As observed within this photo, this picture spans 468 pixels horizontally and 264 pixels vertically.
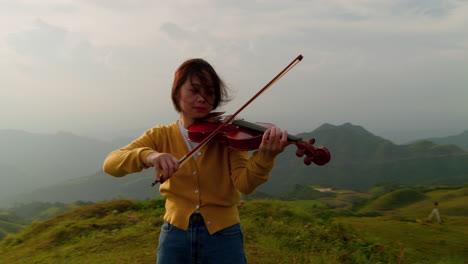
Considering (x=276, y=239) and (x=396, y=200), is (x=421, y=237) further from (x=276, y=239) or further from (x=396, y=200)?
(x=396, y=200)

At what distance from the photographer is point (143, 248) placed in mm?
4414

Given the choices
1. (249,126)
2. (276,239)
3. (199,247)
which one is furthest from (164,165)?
(276,239)

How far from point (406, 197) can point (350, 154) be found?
5777cm

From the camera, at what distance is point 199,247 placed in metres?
1.97

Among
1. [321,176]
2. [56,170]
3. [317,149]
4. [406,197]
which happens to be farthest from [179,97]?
[56,170]

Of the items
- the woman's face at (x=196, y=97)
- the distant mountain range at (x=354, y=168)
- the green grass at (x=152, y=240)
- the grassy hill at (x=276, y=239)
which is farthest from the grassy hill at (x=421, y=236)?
the distant mountain range at (x=354, y=168)

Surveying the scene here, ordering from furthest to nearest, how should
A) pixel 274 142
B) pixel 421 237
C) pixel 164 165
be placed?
pixel 421 237 → pixel 274 142 → pixel 164 165

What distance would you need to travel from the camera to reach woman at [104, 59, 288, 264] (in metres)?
1.89

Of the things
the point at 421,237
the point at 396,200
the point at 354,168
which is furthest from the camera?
the point at 354,168

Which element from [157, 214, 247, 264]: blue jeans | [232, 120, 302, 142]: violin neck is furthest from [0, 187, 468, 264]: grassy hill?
[232, 120, 302, 142]: violin neck

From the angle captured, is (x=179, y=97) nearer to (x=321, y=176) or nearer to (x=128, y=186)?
(x=321, y=176)

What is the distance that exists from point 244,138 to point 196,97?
483 millimetres

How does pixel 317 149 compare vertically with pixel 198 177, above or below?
above

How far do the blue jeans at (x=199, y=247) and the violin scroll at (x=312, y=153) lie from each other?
743mm
